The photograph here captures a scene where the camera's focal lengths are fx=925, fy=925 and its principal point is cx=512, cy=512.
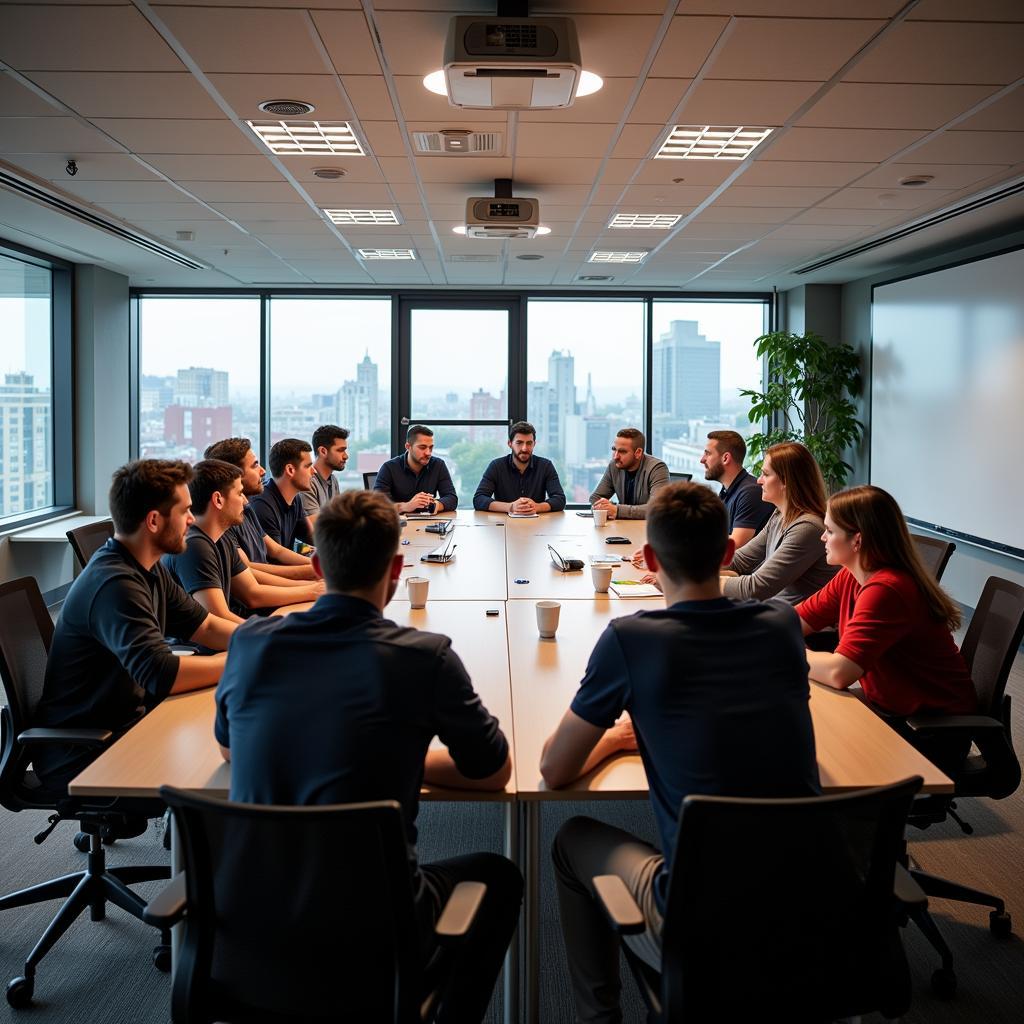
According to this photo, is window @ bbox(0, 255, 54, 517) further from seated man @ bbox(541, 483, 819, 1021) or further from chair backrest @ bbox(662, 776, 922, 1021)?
chair backrest @ bbox(662, 776, 922, 1021)

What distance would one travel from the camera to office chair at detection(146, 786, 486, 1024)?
4.80 ft

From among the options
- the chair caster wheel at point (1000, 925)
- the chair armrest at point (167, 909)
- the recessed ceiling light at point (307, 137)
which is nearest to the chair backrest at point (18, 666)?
the chair armrest at point (167, 909)

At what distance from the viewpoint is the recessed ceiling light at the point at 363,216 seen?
588cm

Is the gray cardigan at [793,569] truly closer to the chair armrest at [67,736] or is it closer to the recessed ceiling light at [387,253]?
the chair armrest at [67,736]

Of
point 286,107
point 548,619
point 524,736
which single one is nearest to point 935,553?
point 548,619

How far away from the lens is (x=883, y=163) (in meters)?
4.61

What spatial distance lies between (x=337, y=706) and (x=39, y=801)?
55.5 inches

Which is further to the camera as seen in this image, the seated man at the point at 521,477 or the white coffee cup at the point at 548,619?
the seated man at the point at 521,477

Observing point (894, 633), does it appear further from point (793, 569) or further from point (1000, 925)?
point (793, 569)

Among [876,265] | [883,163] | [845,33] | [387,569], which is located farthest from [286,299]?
[387,569]

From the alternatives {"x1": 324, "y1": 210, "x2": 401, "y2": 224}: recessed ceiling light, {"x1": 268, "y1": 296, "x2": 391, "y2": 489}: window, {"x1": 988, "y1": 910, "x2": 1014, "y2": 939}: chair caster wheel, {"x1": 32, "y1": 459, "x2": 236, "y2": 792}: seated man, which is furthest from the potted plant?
{"x1": 32, "y1": 459, "x2": 236, "y2": 792}: seated man

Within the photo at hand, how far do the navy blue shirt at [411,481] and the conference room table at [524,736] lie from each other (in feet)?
10.1

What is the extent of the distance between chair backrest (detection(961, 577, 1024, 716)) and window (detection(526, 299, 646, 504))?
6984 mm

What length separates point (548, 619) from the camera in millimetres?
3000
